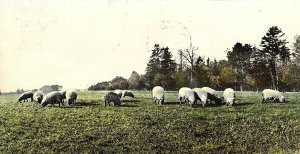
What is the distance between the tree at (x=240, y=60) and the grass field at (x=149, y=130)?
3784 cm

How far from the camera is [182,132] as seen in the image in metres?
16.0

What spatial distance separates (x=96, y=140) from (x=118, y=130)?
4.31 feet

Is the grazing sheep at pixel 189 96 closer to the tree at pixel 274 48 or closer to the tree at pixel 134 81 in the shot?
the tree at pixel 274 48

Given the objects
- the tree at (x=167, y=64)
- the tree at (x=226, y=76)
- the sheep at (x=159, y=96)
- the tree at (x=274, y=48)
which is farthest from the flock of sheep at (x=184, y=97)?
the tree at (x=167, y=64)

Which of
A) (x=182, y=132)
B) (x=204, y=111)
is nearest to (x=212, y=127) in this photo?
(x=182, y=132)

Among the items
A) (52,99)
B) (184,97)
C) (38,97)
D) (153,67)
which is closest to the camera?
(52,99)

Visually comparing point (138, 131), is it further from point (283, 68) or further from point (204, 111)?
point (283, 68)

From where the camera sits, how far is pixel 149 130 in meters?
16.1

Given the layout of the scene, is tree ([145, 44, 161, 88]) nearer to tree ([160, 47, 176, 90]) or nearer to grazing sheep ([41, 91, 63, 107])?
tree ([160, 47, 176, 90])

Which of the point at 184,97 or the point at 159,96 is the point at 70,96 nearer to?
the point at 159,96

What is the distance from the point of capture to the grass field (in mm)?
14297

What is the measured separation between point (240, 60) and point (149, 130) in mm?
44903

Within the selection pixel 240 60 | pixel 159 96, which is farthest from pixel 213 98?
pixel 240 60

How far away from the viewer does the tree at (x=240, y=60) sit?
188 feet
